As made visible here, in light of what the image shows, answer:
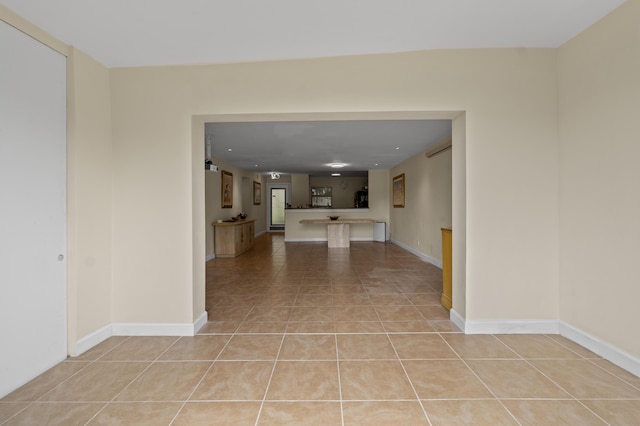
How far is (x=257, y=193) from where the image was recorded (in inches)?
456

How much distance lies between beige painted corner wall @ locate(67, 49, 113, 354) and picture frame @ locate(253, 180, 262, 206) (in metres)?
8.43

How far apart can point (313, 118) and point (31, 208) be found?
2339 millimetres

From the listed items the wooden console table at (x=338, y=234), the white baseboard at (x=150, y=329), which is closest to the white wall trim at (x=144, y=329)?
the white baseboard at (x=150, y=329)

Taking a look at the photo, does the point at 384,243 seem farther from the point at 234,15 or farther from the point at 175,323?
the point at 234,15

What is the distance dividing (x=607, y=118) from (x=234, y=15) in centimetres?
288

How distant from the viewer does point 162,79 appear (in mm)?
2789

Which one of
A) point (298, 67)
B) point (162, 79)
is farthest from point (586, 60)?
point (162, 79)

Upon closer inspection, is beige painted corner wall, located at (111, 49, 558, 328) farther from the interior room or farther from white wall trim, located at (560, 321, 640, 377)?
white wall trim, located at (560, 321, 640, 377)

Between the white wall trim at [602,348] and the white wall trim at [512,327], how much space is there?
0.10 meters

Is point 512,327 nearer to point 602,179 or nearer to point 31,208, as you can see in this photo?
point 602,179

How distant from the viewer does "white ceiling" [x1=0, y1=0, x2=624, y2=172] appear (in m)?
2.00

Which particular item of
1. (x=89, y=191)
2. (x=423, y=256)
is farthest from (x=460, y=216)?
(x=423, y=256)

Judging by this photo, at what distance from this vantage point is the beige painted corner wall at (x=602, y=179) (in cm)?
205

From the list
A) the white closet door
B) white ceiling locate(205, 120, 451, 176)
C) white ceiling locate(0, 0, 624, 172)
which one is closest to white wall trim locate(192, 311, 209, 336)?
the white closet door
